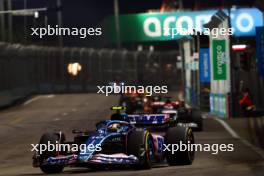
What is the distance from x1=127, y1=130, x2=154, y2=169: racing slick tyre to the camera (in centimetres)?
1428

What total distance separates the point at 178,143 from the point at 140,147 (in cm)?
113

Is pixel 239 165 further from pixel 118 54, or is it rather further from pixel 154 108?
pixel 118 54

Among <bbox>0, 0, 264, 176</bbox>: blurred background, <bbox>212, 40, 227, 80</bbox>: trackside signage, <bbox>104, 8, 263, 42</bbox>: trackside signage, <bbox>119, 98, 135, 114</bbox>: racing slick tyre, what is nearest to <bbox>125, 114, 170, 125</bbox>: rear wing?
<bbox>0, 0, 264, 176</bbox>: blurred background

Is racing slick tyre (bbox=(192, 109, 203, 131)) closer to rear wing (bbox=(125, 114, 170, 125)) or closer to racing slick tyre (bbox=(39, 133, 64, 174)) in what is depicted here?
rear wing (bbox=(125, 114, 170, 125))

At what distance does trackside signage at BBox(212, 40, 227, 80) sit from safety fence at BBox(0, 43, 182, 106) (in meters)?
14.4

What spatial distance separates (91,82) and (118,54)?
415cm

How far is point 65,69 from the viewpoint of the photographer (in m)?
64.2

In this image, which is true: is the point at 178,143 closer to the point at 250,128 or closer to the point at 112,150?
the point at 112,150

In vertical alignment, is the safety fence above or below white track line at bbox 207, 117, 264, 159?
above

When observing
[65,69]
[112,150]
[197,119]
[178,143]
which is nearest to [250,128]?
[197,119]

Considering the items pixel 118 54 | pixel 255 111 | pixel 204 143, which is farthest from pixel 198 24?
pixel 204 143

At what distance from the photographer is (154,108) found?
28406 mm

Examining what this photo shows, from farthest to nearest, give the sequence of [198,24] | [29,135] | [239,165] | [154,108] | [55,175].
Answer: [198,24] → [154,108] → [29,135] → [239,165] → [55,175]
